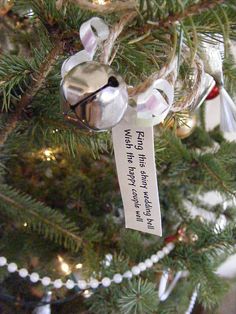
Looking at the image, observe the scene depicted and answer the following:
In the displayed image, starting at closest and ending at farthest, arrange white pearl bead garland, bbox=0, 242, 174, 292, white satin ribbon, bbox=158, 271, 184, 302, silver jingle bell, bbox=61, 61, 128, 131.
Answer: silver jingle bell, bbox=61, 61, 128, 131, white pearl bead garland, bbox=0, 242, 174, 292, white satin ribbon, bbox=158, 271, 184, 302

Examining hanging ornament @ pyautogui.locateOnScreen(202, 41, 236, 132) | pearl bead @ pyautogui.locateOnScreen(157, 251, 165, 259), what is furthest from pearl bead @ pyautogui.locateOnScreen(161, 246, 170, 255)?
hanging ornament @ pyautogui.locateOnScreen(202, 41, 236, 132)

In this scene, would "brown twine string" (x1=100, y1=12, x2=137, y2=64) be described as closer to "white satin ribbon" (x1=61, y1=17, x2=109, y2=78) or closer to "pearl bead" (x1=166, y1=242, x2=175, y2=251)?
"white satin ribbon" (x1=61, y1=17, x2=109, y2=78)

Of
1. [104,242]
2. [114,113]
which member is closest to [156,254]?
[104,242]

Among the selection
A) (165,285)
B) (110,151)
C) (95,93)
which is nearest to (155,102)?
(95,93)

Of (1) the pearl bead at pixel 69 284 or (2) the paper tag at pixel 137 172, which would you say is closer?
(2) the paper tag at pixel 137 172

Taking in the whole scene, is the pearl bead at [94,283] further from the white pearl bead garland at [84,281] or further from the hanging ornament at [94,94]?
the hanging ornament at [94,94]

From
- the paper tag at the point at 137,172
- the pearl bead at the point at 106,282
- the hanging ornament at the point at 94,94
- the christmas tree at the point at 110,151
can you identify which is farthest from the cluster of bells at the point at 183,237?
the hanging ornament at the point at 94,94

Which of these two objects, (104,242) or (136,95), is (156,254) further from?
(136,95)
